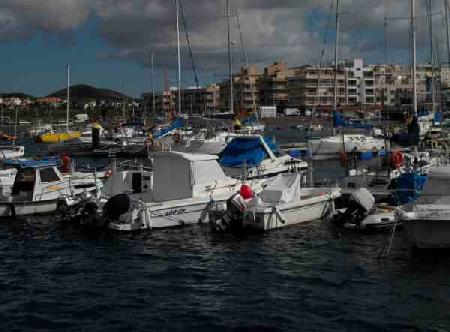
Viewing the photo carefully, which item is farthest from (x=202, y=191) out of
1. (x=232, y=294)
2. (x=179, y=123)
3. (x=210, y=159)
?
(x=179, y=123)

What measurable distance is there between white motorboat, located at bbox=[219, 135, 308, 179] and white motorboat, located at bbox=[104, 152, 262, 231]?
8.15m

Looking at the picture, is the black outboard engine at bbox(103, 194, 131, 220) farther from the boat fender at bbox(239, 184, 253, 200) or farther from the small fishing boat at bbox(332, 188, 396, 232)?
the small fishing boat at bbox(332, 188, 396, 232)

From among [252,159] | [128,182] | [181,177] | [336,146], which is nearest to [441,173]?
[181,177]

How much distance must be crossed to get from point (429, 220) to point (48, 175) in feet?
63.7

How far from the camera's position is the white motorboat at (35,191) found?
3375 centimetres

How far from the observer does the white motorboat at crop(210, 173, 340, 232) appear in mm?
28719

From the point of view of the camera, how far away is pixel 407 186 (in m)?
31.1

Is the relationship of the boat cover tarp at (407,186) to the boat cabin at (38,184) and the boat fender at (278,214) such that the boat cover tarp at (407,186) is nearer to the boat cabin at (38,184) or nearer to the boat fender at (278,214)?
the boat fender at (278,214)

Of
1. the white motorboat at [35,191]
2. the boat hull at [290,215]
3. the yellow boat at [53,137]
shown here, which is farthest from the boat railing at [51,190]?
the yellow boat at [53,137]

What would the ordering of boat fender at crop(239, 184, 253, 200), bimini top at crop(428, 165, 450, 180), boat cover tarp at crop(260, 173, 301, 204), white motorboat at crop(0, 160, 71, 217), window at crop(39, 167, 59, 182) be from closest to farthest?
bimini top at crop(428, 165, 450, 180) < boat fender at crop(239, 184, 253, 200) < boat cover tarp at crop(260, 173, 301, 204) < white motorboat at crop(0, 160, 71, 217) < window at crop(39, 167, 59, 182)

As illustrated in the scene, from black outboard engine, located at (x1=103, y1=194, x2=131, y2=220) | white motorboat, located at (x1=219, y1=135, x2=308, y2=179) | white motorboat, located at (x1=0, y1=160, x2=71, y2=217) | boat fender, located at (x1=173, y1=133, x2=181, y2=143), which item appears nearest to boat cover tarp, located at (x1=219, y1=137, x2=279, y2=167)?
white motorboat, located at (x1=219, y1=135, x2=308, y2=179)

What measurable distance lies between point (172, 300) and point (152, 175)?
528 inches

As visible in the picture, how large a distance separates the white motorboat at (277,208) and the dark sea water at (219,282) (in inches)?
26.2

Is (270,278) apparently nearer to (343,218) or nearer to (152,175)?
(343,218)
